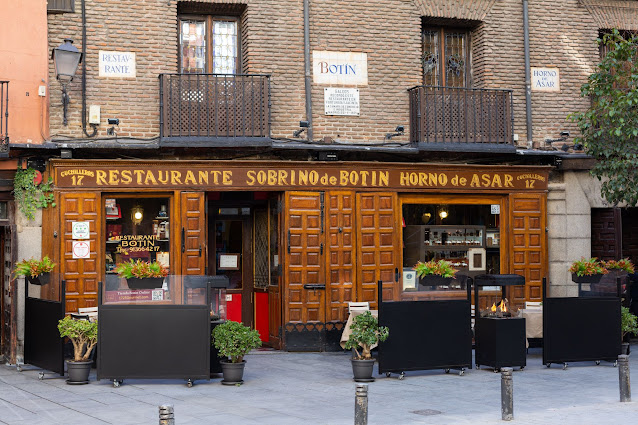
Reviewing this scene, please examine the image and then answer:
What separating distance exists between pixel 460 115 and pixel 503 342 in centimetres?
498

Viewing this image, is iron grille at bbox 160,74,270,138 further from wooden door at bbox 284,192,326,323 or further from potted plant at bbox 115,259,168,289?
potted plant at bbox 115,259,168,289

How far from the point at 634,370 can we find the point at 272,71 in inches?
309

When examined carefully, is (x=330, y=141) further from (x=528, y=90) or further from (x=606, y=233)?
(x=606, y=233)

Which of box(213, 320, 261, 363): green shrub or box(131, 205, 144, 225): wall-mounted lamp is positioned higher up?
box(131, 205, 144, 225): wall-mounted lamp

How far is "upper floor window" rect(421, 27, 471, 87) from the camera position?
16953 millimetres

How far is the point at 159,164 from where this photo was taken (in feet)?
48.8

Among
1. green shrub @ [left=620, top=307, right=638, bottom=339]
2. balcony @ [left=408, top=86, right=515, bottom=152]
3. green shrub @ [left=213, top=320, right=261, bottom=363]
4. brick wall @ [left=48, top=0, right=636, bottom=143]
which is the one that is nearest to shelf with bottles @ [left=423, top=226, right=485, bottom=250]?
balcony @ [left=408, top=86, right=515, bottom=152]

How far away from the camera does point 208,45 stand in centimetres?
1579

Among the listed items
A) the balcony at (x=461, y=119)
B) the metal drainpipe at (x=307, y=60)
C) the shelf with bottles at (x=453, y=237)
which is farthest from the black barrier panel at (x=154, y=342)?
the balcony at (x=461, y=119)

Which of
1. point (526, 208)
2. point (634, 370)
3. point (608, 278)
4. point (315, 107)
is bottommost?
point (634, 370)

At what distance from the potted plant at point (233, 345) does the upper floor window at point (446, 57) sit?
23.3 ft

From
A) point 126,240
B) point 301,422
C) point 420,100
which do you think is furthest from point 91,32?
point 301,422

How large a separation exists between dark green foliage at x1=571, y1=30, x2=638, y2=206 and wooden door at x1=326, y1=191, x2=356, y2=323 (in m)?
4.54

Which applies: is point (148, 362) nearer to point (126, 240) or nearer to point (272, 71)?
point (126, 240)
